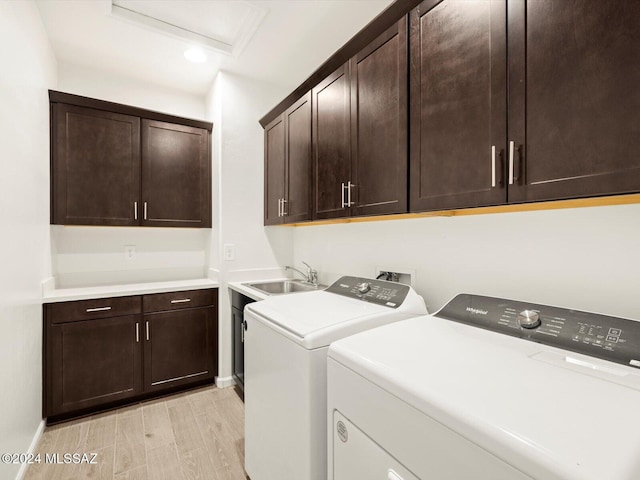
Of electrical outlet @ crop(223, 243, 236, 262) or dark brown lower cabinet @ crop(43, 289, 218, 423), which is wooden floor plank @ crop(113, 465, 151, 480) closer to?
dark brown lower cabinet @ crop(43, 289, 218, 423)

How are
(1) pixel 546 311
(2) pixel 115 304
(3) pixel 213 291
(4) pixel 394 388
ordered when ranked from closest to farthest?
(4) pixel 394 388, (1) pixel 546 311, (2) pixel 115 304, (3) pixel 213 291

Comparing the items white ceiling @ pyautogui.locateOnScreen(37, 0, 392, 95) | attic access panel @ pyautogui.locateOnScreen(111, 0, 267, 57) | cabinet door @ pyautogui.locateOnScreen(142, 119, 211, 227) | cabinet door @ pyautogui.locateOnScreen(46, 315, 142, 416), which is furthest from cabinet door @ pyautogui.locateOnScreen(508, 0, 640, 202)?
cabinet door @ pyautogui.locateOnScreen(46, 315, 142, 416)

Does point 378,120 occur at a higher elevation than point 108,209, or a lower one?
higher

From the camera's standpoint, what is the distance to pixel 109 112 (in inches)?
98.2

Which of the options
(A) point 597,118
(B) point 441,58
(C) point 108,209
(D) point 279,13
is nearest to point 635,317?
(A) point 597,118

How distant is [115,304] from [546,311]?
2632 millimetres

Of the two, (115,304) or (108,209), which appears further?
(108,209)

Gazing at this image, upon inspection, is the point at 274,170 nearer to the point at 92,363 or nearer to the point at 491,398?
the point at 92,363

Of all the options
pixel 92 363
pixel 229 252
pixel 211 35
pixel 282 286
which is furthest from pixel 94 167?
pixel 282 286

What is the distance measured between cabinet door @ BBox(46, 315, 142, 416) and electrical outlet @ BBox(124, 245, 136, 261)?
2.21 ft

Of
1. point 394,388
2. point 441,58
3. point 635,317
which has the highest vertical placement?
point 441,58

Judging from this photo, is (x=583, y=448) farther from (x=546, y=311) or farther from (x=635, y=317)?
(x=635, y=317)

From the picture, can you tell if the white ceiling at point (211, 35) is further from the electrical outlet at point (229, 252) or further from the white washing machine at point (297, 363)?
the white washing machine at point (297, 363)

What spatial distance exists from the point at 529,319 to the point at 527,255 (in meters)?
0.33
